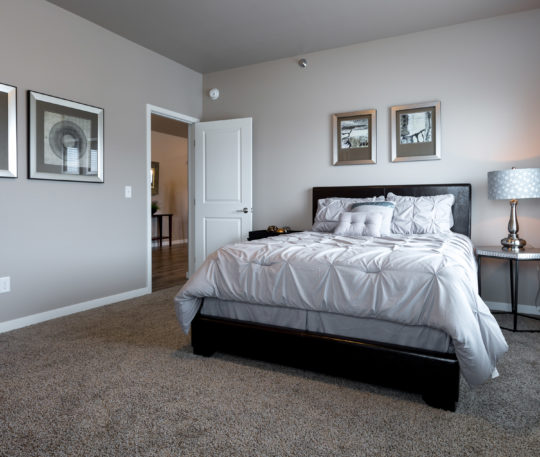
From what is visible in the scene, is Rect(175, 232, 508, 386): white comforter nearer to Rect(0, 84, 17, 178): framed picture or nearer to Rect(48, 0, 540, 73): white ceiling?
Rect(0, 84, 17, 178): framed picture

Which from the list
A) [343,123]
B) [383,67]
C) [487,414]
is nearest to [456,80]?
[383,67]

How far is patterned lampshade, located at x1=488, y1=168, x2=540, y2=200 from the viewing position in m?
3.01

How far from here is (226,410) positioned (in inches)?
69.5

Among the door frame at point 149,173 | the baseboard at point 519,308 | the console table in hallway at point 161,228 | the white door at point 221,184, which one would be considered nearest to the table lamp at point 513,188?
the baseboard at point 519,308

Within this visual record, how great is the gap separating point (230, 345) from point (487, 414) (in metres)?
1.35

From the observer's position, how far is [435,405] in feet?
5.86

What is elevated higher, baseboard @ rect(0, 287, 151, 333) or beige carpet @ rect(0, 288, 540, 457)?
baseboard @ rect(0, 287, 151, 333)

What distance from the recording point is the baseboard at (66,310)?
9.82 ft

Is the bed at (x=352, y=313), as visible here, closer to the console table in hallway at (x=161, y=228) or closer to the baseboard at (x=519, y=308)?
the baseboard at (x=519, y=308)

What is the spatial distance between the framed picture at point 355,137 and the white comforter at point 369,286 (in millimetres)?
1783

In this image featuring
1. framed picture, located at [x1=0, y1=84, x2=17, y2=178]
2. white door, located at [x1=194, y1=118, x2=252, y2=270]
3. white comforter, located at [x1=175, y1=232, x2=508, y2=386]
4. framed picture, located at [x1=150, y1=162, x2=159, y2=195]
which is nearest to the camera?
white comforter, located at [x1=175, y1=232, x2=508, y2=386]

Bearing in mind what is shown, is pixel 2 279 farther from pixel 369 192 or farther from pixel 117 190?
pixel 369 192

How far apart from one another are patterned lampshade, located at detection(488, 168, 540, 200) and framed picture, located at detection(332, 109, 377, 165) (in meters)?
1.26

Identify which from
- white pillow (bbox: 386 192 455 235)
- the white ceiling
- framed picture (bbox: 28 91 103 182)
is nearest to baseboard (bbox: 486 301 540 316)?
white pillow (bbox: 386 192 455 235)
